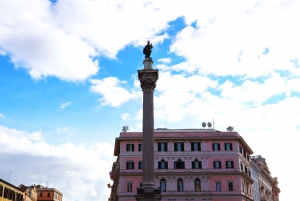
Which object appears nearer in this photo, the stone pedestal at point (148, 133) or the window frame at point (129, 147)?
the stone pedestal at point (148, 133)

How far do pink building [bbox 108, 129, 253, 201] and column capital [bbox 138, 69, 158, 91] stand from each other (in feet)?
102

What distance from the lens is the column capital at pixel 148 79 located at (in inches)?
1695

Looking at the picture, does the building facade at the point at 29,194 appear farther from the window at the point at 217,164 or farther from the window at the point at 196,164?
the window at the point at 217,164

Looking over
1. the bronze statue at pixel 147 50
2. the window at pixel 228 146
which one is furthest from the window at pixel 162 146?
the bronze statue at pixel 147 50

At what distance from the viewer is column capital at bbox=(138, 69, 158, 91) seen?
43.1 meters

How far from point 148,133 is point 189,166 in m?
32.6

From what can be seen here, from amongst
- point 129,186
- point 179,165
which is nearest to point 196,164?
point 179,165

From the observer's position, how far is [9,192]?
80.4 meters

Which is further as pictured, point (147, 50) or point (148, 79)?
point (147, 50)

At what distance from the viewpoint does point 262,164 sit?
11094cm

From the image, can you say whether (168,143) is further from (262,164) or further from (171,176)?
(262,164)

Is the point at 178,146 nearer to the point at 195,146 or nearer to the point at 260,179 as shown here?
the point at 195,146

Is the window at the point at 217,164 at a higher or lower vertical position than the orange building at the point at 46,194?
lower

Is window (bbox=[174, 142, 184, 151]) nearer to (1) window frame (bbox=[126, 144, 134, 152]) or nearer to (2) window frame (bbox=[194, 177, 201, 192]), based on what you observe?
(2) window frame (bbox=[194, 177, 201, 192])
